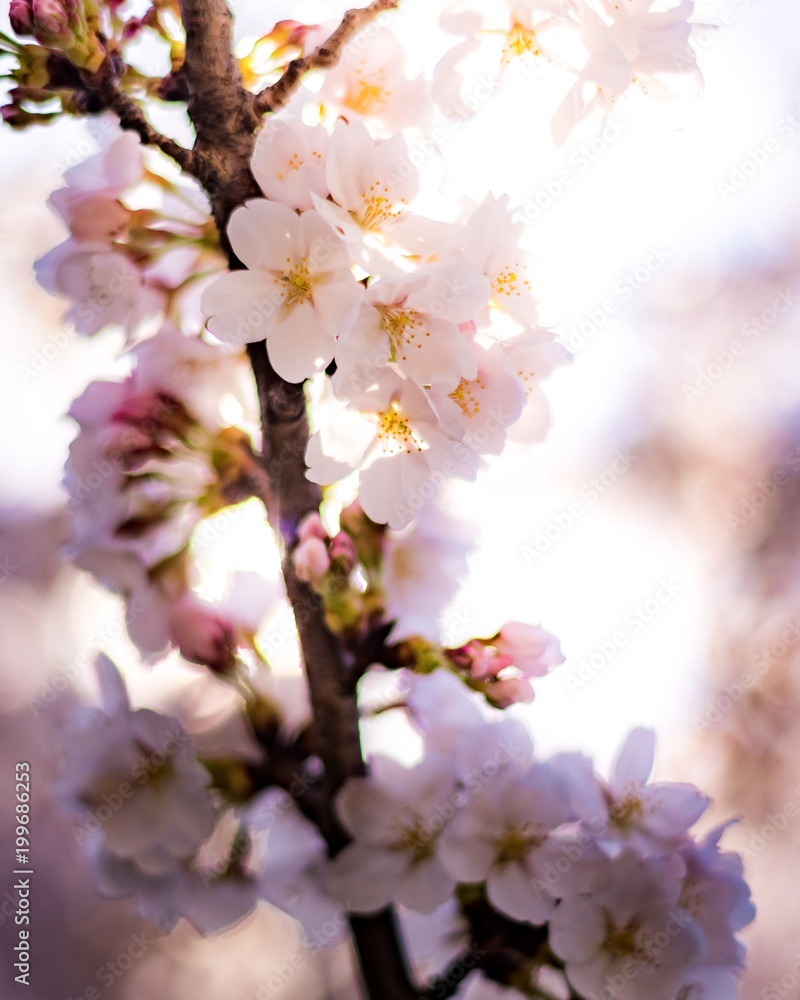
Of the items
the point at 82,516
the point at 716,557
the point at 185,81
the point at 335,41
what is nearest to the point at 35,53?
the point at 185,81

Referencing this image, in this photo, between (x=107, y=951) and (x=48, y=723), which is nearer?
(x=48, y=723)

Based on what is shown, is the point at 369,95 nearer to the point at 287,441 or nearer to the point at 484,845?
the point at 287,441

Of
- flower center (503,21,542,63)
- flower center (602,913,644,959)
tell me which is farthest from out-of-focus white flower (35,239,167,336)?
flower center (602,913,644,959)

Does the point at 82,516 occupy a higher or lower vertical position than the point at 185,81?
lower

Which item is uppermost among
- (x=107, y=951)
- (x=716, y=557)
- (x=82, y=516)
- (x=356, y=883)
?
(x=82, y=516)

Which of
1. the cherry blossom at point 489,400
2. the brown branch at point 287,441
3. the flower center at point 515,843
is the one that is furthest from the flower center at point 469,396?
the flower center at point 515,843

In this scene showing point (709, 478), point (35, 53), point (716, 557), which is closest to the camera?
point (35, 53)

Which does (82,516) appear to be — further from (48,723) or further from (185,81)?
(48,723)

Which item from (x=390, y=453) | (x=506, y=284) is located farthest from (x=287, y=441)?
(x=506, y=284)
